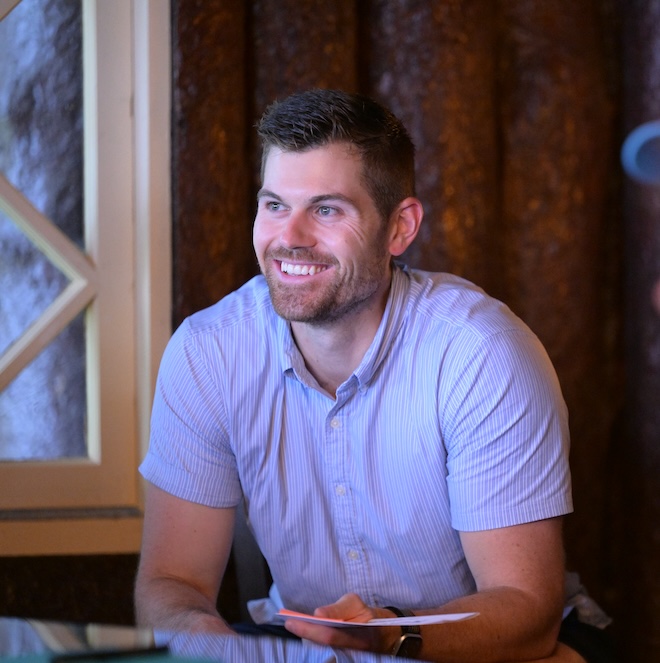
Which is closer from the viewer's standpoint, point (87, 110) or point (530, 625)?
Result: point (530, 625)

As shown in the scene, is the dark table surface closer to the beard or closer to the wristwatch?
the wristwatch

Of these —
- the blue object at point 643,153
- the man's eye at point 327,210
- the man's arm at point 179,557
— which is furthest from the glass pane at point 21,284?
the blue object at point 643,153

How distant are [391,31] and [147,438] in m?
1.12

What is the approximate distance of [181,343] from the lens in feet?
6.24

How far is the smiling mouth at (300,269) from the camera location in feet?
5.98

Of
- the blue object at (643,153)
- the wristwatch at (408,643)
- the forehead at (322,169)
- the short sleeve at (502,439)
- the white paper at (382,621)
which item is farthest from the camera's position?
the blue object at (643,153)

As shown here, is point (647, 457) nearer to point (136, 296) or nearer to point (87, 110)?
point (136, 296)

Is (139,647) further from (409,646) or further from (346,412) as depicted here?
(346,412)

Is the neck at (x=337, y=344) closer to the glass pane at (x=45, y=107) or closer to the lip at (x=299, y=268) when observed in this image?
the lip at (x=299, y=268)

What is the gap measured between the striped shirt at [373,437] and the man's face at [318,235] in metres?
0.09

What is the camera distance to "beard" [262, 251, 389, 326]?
1.81 metres

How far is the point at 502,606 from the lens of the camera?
1560mm

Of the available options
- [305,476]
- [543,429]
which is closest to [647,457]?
[543,429]

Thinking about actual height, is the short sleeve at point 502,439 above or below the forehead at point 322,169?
below
